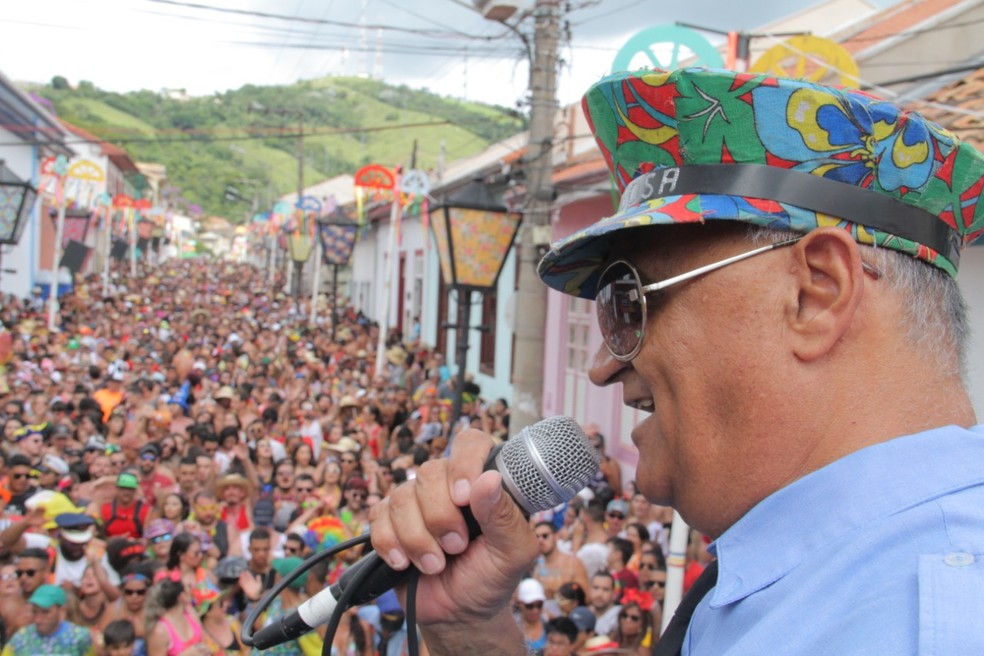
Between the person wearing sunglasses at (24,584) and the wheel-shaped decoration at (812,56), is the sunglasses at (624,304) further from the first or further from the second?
the wheel-shaped decoration at (812,56)

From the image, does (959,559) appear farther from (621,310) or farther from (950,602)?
(621,310)

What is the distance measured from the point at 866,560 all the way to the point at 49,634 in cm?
481

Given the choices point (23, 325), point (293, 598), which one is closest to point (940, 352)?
point (293, 598)

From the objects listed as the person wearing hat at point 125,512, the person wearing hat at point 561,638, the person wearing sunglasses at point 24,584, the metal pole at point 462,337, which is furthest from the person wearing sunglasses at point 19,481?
the person wearing hat at point 561,638

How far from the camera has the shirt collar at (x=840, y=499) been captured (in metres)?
0.96

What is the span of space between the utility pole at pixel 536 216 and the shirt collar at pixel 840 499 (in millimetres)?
6929

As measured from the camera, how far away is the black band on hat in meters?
1.08

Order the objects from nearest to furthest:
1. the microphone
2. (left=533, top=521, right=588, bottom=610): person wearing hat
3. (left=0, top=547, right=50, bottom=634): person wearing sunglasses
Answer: the microphone
(left=0, top=547, right=50, bottom=634): person wearing sunglasses
(left=533, top=521, right=588, bottom=610): person wearing hat

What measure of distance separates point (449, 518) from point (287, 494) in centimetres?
673

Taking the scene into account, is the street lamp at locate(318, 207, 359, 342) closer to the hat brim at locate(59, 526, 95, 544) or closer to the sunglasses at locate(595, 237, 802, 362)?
the hat brim at locate(59, 526, 95, 544)

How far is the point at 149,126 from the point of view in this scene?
308ft

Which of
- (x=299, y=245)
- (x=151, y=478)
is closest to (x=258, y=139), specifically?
(x=299, y=245)

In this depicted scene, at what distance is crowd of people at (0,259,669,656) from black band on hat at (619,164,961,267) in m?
1.04

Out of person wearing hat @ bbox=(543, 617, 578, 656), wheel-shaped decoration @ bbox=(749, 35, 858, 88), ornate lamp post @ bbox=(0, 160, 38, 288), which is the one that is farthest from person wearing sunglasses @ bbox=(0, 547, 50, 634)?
ornate lamp post @ bbox=(0, 160, 38, 288)
